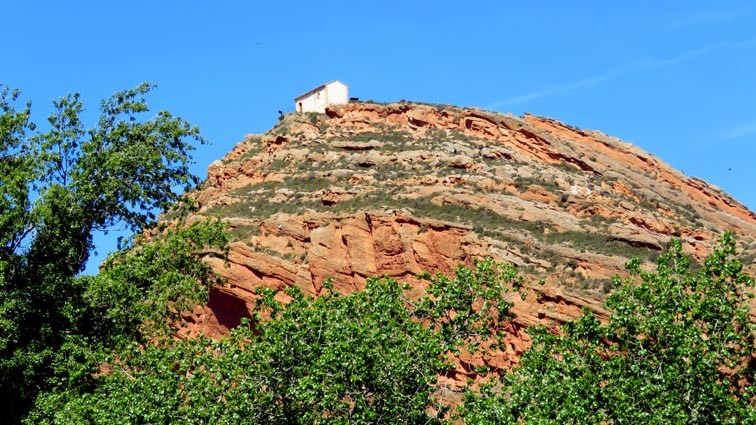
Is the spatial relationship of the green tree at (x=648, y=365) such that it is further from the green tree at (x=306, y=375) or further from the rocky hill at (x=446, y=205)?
the rocky hill at (x=446, y=205)

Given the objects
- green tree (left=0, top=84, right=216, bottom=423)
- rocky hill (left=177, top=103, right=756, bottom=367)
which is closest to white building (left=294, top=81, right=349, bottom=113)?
rocky hill (left=177, top=103, right=756, bottom=367)

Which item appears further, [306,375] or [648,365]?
[306,375]

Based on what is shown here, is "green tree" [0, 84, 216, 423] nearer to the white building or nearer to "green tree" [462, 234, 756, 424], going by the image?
"green tree" [462, 234, 756, 424]

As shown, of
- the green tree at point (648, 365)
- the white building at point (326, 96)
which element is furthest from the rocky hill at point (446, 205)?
the green tree at point (648, 365)

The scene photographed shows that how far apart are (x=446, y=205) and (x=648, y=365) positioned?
3531 centimetres

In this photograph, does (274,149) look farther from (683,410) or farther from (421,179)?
(683,410)

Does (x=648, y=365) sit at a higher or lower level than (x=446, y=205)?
lower

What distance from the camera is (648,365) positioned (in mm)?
23844

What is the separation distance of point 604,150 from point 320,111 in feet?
69.3

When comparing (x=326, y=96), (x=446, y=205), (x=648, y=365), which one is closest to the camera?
(x=648, y=365)

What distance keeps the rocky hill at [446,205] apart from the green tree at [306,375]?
15.8m

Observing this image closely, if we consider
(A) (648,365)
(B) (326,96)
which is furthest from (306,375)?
(B) (326,96)

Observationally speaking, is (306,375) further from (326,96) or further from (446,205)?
(326,96)

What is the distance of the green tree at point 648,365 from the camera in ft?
74.0
